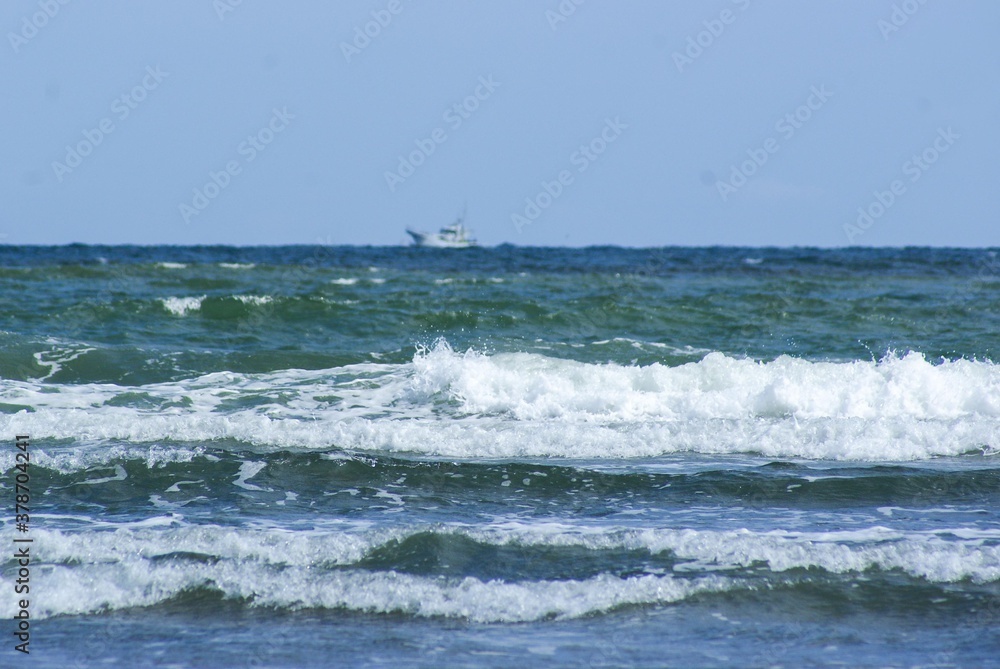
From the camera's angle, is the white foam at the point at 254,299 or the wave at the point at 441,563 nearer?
the wave at the point at 441,563

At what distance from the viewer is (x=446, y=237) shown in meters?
81.9

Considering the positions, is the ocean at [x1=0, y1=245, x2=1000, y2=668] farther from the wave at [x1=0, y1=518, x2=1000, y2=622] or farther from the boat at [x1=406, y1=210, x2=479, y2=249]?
the boat at [x1=406, y1=210, x2=479, y2=249]

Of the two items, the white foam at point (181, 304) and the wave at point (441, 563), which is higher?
the white foam at point (181, 304)

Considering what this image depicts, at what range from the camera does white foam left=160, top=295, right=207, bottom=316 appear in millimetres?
16984

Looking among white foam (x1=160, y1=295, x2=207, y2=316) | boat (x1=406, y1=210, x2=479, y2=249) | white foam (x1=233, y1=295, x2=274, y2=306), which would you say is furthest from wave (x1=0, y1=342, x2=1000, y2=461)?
boat (x1=406, y1=210, x2=479, y2=249)

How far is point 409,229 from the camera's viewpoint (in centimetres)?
8244

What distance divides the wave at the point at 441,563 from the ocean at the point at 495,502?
0.02 m

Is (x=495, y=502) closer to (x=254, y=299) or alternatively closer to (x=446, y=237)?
(x=254, y=299)

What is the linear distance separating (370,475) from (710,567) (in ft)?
9.77

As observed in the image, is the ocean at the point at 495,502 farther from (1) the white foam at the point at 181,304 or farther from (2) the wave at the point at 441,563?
(1) the white foam at the point at 181,304

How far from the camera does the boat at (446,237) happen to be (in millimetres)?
80562

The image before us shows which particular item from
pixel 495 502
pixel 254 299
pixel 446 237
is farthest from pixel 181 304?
pixel 446 237

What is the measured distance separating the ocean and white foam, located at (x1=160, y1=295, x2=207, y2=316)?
2.05m

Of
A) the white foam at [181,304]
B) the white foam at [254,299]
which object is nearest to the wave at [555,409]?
the white foam at [181,304]
